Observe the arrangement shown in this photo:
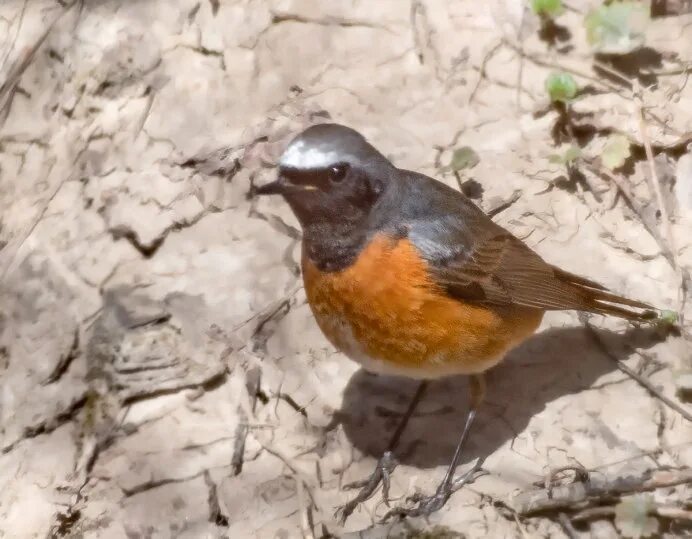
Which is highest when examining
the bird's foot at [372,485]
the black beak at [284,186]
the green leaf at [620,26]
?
the black beak at [284,186]

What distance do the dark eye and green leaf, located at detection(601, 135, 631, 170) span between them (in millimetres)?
2181

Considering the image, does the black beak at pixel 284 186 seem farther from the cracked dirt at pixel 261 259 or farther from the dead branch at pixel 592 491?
the dead branch at pixel 592 491

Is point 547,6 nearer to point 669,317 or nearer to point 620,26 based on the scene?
point 620,26

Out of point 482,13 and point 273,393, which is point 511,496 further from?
point 482,13

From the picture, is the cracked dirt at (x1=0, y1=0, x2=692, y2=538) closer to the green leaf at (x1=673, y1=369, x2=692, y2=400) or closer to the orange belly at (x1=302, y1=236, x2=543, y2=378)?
the green leaf at (x1=673, y1=369, x2=692, y2=400)

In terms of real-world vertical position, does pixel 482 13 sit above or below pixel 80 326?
above

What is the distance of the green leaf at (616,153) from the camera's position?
550 cm

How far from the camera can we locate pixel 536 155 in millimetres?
5742

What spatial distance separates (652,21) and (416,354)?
319 cm

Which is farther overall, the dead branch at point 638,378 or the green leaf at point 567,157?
the green leaf at point 567,157

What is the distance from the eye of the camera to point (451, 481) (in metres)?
4.49

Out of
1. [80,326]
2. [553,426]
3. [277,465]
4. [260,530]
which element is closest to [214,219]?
[80,326]

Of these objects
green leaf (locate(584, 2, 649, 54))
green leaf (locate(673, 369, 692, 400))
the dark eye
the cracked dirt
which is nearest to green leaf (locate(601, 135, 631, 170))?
the cracked dirt

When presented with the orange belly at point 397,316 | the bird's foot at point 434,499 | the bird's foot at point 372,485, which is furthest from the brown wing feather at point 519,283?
the bird's foot at point 372,485
